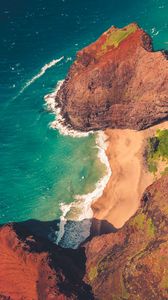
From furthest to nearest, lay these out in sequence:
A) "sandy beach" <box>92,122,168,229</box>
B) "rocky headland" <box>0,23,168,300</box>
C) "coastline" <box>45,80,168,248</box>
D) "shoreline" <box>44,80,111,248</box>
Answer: "shoreline" <box>44,80,111,248</box>, "sandy beach" <box>92,122,168,229</box>, "coastline" <box>45,80,168,248</box>, "rocky headland" <box>0,23,168,300</box>

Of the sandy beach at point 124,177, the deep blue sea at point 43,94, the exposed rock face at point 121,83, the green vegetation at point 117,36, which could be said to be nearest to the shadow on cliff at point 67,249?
the deep blue sea at point 43,94

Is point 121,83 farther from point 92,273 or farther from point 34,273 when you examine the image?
point 34,273

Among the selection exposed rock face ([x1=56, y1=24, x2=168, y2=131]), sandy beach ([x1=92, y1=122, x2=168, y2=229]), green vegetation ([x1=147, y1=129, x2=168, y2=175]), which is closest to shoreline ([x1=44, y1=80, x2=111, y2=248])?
sandy beach ([x1=92, y1=122, x2=168, y2=229])

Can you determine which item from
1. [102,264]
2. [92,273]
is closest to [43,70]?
[102,264]

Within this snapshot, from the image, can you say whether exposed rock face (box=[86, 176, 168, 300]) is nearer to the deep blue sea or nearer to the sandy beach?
the sandy beach

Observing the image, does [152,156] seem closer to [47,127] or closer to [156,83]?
[156,83]

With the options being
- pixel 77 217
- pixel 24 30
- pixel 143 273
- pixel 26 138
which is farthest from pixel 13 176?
pixel 24 30

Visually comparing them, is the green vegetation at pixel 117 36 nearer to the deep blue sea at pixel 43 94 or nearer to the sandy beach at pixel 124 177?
the sandy beach at pixel 124 177
